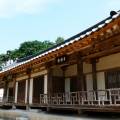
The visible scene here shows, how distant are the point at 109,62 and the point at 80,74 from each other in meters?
1.59

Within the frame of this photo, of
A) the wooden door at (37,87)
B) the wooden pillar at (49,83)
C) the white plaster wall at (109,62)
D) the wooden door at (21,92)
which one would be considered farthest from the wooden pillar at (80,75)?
the wooden door at (21,92)

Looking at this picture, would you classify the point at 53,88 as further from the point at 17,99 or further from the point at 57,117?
the point at 17,99

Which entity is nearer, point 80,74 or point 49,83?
point 80,74

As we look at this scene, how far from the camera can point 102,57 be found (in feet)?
38.5

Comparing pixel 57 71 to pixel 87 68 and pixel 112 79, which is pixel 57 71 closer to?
pixel 87 68

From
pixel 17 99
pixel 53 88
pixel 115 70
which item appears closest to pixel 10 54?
pixel 17 99

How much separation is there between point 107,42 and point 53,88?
5.83 m

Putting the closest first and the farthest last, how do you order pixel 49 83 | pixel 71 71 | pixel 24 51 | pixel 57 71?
pixel 49 83, pixel 71 71, pixel 57 71, pixel 24 51

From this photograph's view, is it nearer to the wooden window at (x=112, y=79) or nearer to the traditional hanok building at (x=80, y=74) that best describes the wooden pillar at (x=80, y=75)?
the traditional hanok building at (x=80, y=74)

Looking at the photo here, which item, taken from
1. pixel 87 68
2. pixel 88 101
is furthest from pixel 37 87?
pixel 88 101

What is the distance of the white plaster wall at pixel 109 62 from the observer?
35.6 ft

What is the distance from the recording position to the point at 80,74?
10.6m

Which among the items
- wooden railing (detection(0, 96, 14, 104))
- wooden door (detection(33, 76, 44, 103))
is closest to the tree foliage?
wooden railing (detection(0, 96, 14, 104))

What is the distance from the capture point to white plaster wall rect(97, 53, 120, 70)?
10838mm
